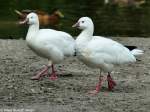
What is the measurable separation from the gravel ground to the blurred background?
6.12 metres

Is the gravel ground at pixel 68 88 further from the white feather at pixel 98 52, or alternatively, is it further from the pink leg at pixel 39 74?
the white feather at pixel 98 52

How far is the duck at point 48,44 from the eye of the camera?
1219 cm

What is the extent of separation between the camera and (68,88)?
11.3 m

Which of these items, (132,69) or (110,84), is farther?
(132,69)

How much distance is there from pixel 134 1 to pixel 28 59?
61.4 ft

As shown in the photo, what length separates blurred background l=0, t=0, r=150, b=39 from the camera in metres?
21.9

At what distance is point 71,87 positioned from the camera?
37.4 feet

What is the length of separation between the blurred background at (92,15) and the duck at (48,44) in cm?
804

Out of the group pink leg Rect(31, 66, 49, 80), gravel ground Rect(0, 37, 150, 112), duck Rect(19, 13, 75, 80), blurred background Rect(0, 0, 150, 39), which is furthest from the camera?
blurred background Rect(0, 0, 150, 39)

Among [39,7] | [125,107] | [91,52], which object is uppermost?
[39,7]

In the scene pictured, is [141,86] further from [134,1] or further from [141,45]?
[134,1]

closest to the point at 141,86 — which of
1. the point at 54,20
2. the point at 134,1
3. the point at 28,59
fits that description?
the point at 28,59

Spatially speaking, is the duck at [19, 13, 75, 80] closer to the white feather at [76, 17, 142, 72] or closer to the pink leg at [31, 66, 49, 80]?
the pink leg at [31, 66, 49, 80]

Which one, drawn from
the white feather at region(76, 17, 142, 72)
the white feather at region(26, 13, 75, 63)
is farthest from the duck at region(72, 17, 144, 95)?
the white feather at region(26, 13, 75, 63)
